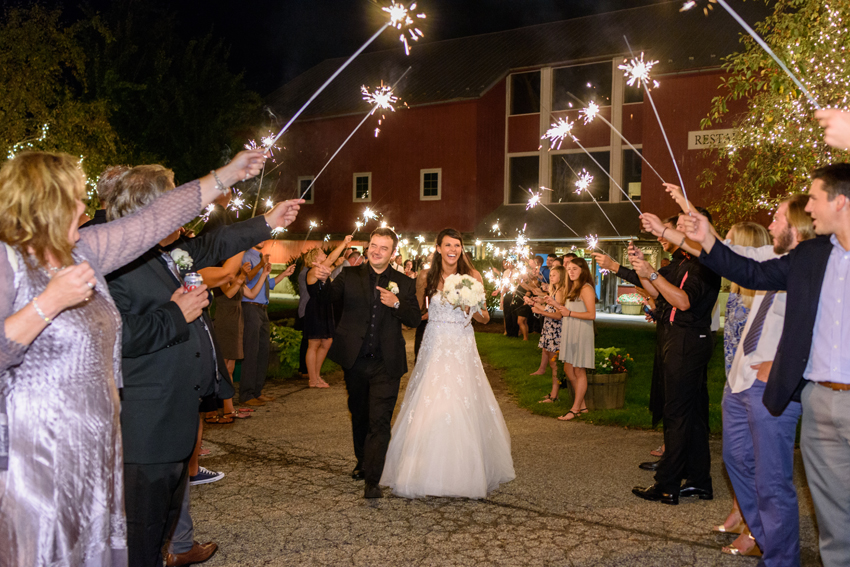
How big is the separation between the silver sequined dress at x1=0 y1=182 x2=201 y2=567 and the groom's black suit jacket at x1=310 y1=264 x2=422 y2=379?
342 centimetres

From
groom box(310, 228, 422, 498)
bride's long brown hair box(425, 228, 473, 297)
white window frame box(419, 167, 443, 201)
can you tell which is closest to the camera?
groom box(310, 228, 422, 498)

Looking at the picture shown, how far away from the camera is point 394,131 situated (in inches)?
1251

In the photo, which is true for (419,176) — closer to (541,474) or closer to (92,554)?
(541,474)

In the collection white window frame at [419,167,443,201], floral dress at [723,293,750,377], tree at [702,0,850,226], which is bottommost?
floral dress at [723,293,750,377]

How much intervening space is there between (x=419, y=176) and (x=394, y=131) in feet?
8.20

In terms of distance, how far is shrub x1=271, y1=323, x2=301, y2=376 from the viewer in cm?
1292

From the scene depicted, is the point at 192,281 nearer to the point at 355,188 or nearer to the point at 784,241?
the point at 784,241

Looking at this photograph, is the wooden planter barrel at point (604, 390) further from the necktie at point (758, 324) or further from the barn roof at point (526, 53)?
the barn roof at point (526, 53)

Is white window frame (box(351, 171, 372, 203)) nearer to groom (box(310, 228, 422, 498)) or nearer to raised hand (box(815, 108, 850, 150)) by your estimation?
groom (box(310, 228, 422, 498))

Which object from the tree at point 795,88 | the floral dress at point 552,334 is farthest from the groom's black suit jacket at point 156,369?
the floral dress at point 552,334

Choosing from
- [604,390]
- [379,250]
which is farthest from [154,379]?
[604,390]

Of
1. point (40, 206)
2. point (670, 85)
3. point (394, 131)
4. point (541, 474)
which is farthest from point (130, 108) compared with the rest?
point (40, 206)

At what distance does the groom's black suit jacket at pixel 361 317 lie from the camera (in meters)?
6.28

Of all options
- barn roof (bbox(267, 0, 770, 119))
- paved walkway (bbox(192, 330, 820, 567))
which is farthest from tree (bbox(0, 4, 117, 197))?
paved walkway (bbox(192, 330, 820, 567))
